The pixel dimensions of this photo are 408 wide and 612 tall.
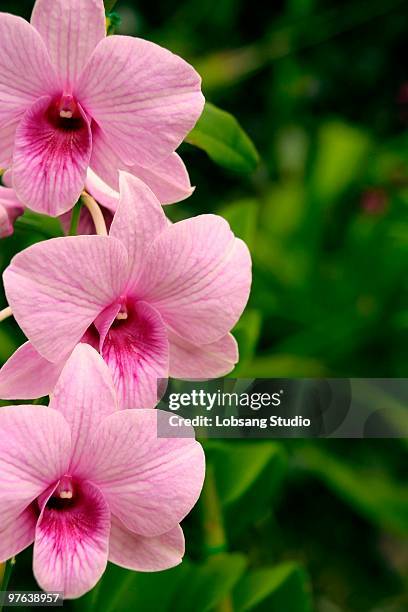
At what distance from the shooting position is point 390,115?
1800 mm

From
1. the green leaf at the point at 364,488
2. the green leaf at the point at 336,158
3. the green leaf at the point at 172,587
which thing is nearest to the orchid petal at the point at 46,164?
the green leaf at the point at 172,587

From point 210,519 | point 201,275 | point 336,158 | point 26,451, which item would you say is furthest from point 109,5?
point 336,158

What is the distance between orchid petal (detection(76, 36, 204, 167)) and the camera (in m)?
0.47

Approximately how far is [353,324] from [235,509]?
54 cm

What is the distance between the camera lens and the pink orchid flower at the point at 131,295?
18.1 inches

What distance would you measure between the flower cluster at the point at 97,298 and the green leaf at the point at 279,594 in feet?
0.87

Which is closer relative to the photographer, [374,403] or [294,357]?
[374,403]

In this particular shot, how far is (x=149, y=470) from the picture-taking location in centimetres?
48

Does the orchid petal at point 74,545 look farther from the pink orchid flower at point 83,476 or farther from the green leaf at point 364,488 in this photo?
the green leaf at point 364,488

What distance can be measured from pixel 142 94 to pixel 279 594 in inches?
17.9

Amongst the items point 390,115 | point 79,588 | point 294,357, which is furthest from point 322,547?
point 79,588

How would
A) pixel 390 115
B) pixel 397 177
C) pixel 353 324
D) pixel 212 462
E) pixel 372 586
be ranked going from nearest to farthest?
pixel 212 462 → pixel 353 324 → pixel 372 586 → pixel 397 177 → pixel 390 115

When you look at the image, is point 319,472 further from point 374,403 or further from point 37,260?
point 37,260

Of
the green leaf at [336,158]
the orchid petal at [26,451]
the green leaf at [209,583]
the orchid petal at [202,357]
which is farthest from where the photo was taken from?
the green leaf at [336,158]
